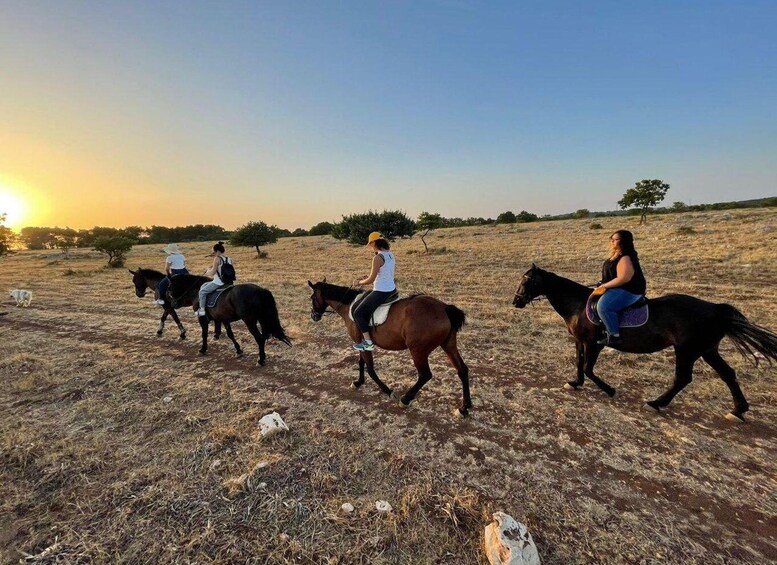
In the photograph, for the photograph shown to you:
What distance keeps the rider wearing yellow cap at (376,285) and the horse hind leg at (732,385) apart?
15.5ft

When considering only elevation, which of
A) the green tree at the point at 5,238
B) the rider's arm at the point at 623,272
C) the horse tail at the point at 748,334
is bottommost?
the horse tail at the point at 748,334

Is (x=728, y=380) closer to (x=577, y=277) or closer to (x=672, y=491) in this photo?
(x=672, y=491)

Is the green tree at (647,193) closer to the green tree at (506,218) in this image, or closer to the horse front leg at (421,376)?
the green tree at (506,218)

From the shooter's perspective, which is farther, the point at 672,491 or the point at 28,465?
the point at 28,465

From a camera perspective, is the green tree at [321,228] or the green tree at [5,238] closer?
the green tree at [5,238]

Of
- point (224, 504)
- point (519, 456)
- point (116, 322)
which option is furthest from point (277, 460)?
point (116, 322)

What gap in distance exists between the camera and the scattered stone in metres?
3.19

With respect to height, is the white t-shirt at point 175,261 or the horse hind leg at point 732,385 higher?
the white t-shirt at point 175,261

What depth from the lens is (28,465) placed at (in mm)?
3965

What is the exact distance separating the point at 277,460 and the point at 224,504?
2.25ft

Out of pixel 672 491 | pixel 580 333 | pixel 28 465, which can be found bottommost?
pixel 672 491

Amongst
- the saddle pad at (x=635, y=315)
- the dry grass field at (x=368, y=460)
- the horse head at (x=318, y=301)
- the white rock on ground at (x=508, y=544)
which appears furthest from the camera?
the horse head at (x=318, y=301)

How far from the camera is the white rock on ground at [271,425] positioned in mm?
4391

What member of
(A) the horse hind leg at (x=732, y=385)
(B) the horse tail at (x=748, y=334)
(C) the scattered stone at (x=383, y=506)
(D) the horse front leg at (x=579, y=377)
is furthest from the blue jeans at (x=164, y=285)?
(B) the horse tail at (x=748, y=334)
